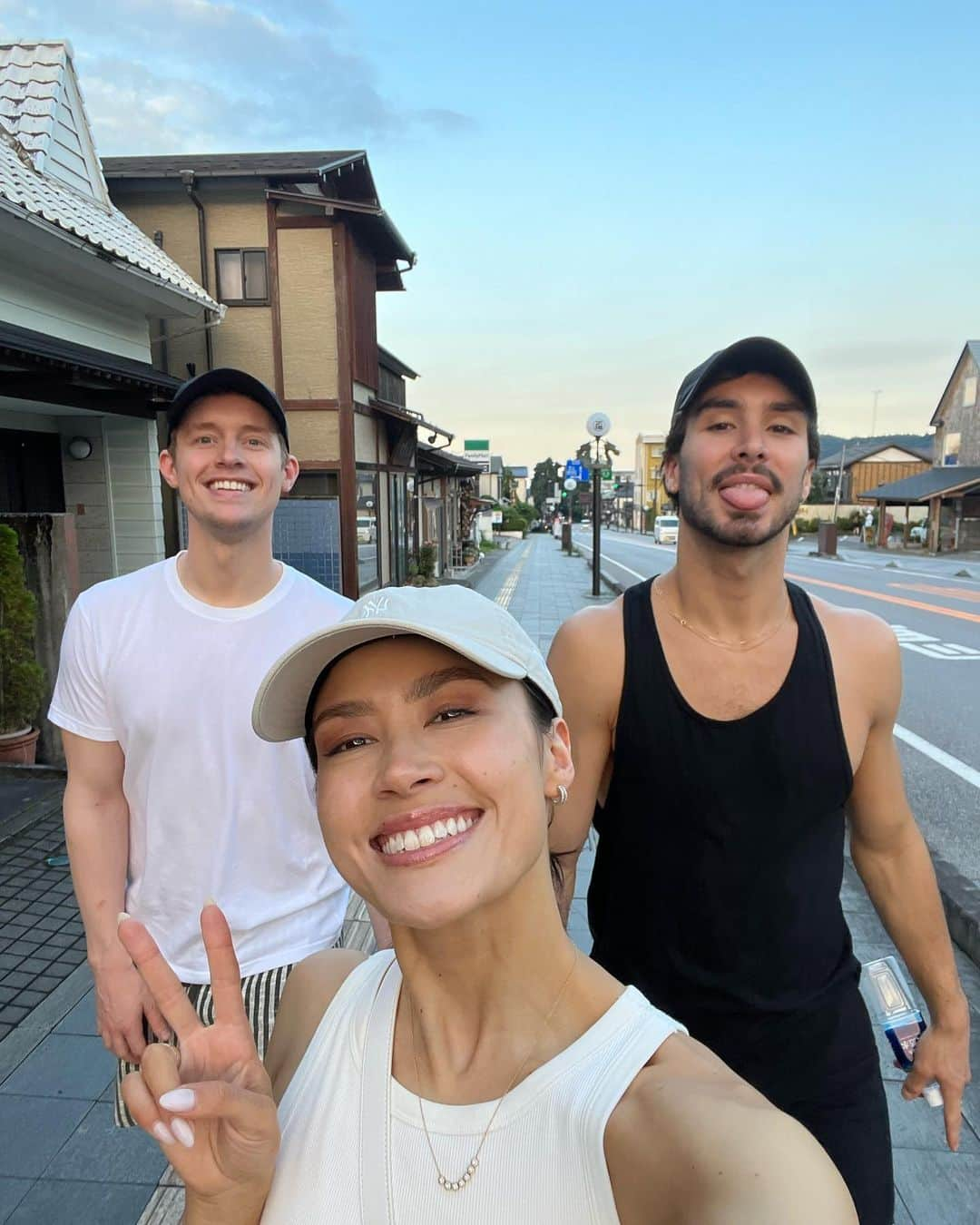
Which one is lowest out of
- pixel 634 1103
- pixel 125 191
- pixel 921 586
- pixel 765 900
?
pixel 921 586

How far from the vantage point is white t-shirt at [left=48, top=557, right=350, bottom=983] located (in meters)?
1.82

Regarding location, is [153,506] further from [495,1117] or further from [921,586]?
[921,586]

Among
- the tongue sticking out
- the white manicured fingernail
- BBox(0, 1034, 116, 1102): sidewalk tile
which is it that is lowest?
BBox(0, 1034, 116, 1102): sidewalk tile

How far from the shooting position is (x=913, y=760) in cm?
674

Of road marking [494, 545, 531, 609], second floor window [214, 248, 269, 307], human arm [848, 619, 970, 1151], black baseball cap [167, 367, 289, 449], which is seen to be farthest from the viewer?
road marking [494, 545, 531, 609]

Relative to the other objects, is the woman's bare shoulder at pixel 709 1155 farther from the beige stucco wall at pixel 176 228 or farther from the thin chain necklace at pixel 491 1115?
the beige stucco wall at pixel 176 228

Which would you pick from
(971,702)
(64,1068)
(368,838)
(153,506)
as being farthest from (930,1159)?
(153,506)

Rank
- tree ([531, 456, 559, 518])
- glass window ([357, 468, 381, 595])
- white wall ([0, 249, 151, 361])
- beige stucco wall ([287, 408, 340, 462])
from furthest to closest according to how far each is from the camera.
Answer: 1. tree ([531, 456, 559, 518])
2. glass window ([357, 468, 381, 595])
3. beige stucco wall ([287, 408, 340, 462])
4. white wall ([0, 249, 151, 361])

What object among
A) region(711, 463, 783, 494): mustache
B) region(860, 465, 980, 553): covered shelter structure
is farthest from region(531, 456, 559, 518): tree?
region(711, 463, 783, 494): mustache

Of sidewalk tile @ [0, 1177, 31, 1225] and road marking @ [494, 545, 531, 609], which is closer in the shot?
sidewalk tile @ [0, 1177, 31, 1225]

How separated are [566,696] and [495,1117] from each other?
858 millimetres

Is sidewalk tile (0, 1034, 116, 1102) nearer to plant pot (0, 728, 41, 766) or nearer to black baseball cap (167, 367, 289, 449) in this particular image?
black baseball cap (167, 367, 289, 449)

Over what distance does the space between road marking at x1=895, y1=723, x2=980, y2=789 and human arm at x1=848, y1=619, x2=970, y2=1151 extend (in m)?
5.24

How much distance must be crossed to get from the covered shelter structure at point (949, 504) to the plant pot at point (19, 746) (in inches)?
1467
